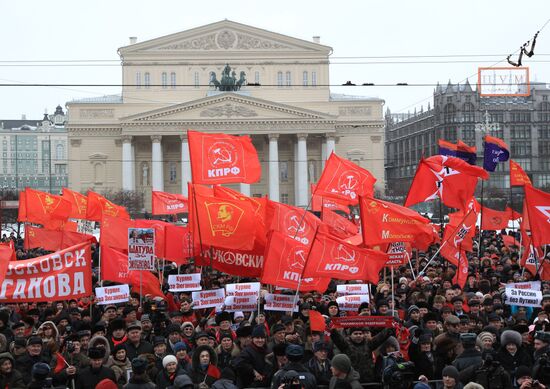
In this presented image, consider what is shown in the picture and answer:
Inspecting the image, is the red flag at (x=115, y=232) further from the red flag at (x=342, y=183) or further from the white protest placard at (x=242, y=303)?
the white protest placard at (x=242, y=303)

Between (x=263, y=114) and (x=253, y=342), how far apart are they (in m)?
61.7

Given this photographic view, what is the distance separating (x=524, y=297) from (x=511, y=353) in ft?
12.6

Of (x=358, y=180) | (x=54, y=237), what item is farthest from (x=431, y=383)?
(x=54, y=237)

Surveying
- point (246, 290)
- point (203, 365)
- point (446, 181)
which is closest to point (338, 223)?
point (446, 181)

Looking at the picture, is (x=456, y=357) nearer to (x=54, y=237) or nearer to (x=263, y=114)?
(x=54, y=237)

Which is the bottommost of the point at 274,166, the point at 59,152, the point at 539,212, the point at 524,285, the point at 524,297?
the point at 524,297

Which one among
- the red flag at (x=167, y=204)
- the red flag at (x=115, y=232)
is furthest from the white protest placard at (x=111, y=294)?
the red flag at (x=167, y=204)

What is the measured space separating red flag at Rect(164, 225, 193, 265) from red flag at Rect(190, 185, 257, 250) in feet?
11.0

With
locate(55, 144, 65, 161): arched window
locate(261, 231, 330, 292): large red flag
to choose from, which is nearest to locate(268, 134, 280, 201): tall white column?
locate(55, 144, 65, 161): arched window

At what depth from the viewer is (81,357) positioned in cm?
986

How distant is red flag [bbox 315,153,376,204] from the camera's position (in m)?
17.9

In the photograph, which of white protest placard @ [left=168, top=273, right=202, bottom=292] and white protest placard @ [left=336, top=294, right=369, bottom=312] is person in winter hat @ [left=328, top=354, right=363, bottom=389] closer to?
white protest placard @ [left=336, top=294, right=369, bottom=312]

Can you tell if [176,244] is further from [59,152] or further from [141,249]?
[59,152]

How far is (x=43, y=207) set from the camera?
81.2 feet
